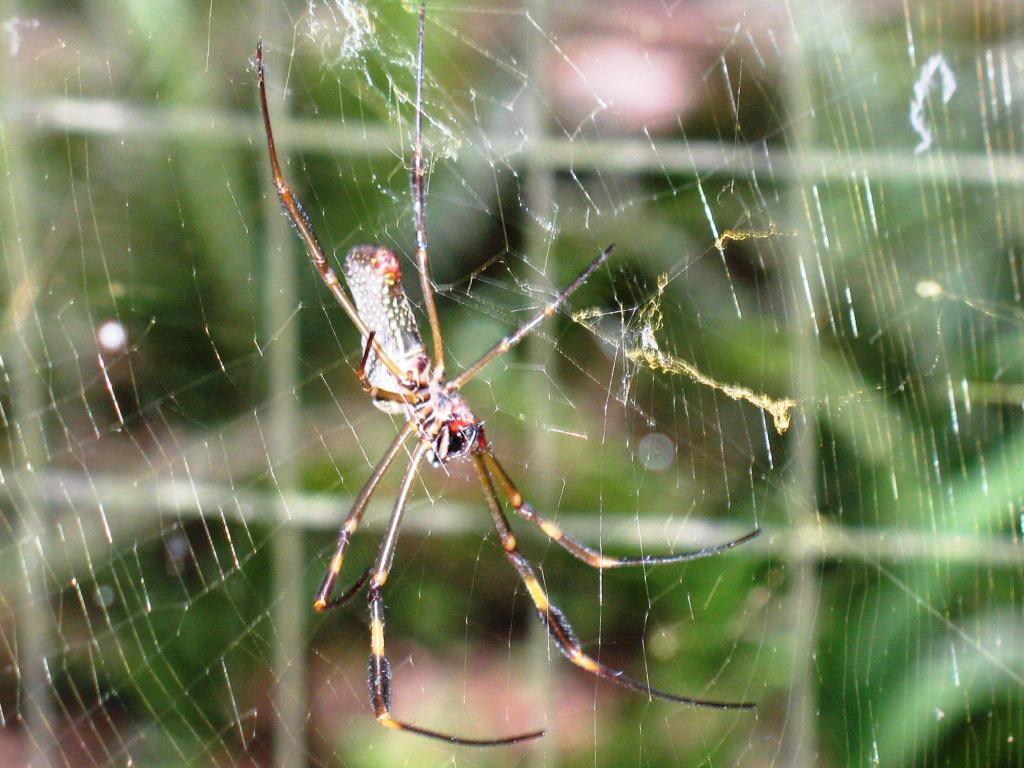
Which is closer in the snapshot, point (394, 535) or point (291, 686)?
point (394, 535)

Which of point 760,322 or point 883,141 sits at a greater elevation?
point 883,141

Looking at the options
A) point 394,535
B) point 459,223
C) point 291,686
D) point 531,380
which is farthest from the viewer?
point 291,686

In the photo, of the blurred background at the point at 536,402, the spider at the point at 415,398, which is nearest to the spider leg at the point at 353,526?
the spider at the point at 415,398

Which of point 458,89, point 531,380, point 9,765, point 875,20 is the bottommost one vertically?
point 9,765

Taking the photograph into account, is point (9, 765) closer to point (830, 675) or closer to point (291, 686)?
point (291, 686)

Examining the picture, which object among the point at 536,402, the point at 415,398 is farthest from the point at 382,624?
the point at 536,402

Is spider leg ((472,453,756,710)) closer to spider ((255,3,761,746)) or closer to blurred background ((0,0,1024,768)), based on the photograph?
spider ((255,3,761,746))

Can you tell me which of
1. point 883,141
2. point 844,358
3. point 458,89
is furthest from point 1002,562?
point 458,89

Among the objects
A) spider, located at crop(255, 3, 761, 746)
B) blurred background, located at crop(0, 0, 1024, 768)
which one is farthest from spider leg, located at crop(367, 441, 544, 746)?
blurred background, located at crop(0, 0, 1024, 768)
